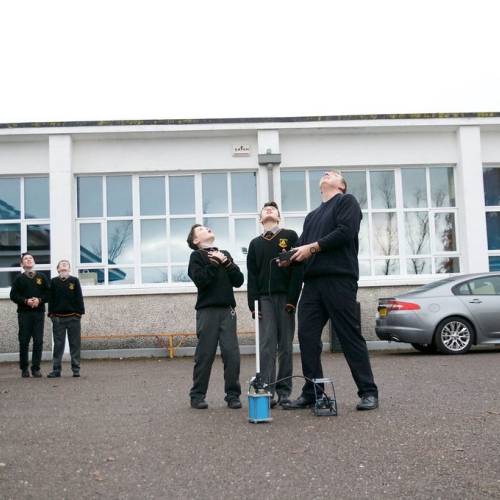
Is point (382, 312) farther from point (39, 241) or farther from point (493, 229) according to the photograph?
point (39, 241)

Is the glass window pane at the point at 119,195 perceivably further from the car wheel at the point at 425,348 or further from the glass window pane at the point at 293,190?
the car wheel at the point at 425,348

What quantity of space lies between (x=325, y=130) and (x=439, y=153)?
281cm

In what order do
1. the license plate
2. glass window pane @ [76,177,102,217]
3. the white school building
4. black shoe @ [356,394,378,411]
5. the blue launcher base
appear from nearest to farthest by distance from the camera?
the blue launcher base, black shoe @ [356,394,378,411], the license plate, the white school building, glass window pane @ [76,177,102,217]

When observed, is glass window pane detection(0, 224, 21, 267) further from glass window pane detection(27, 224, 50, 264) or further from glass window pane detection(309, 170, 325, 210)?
glass window pane detection(309, 170, 325, 210)

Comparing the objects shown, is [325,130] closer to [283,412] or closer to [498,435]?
[283,412]

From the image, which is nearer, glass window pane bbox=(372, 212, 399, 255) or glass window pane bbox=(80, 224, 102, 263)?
glass window pane bbox=(80, 224, 102, 263)

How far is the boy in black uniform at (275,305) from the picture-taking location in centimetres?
775

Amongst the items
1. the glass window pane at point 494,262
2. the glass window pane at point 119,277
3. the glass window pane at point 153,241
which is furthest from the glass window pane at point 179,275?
the glass window pane at point 494,262

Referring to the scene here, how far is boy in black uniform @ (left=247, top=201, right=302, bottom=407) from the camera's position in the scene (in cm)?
775

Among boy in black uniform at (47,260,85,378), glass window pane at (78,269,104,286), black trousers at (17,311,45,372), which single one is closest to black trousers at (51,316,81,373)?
boy in black uniform at (47,260,85,378)

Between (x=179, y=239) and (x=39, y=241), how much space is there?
3.23m

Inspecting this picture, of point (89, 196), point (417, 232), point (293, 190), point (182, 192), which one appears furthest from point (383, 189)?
point (89, 196)

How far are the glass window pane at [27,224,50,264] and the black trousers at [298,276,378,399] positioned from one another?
12.3m

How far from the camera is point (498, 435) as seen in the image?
19.2 ft
